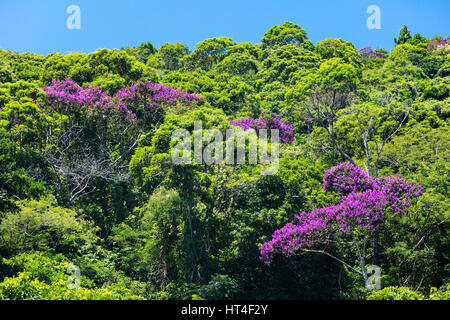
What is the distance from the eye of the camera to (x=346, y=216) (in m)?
10.3

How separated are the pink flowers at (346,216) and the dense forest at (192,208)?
3 cm

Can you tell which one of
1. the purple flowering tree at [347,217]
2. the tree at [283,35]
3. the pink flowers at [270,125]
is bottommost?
the purple flowering tree at [347,217]

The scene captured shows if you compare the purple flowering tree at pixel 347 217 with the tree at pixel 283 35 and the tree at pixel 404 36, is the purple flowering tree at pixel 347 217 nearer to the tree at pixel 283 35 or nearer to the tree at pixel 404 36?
the tree at pixel 283 35

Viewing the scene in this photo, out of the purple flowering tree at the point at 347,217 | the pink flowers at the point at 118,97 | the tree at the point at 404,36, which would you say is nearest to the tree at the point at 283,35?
the tree at the point at 404,36

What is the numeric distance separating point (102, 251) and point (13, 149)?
360 cm

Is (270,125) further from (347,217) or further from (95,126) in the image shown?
(95,126)

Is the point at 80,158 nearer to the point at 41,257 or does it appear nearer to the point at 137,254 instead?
the point at 137,254

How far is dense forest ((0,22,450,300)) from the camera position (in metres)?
10.4

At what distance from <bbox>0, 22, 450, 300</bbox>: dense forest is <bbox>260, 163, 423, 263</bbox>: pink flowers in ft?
0.11

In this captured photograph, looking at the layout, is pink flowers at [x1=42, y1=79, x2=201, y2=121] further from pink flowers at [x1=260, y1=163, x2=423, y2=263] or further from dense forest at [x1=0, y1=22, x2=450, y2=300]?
pink flowers at [x1=260, y1=163, x2=423, y2=263]

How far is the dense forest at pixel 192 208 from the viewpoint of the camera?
409 inches

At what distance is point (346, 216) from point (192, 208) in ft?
13.6

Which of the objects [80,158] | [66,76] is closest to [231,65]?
[66,76]

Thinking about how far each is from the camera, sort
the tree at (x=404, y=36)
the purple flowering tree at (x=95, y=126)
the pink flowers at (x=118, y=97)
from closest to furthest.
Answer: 1. the purple flowering tree at (x=95, y=126)
2. the pink flowers at (x=118, y=97)
3. the tree at (x=404, y=36)
